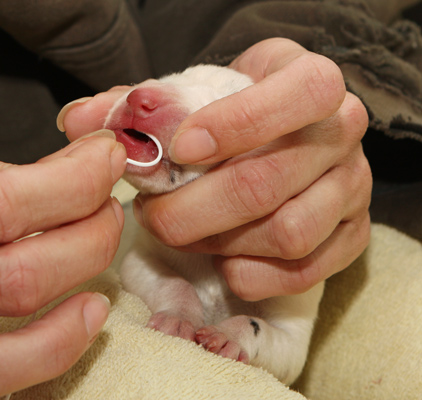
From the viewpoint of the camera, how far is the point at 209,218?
3.38 ft

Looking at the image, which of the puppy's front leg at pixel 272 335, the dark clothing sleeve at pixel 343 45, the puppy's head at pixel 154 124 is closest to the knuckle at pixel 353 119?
the dark clothing sleeve at pixel 343 45

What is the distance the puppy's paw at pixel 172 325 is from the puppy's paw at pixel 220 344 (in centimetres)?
2

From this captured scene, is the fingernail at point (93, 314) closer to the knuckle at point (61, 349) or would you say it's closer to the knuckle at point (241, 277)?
the knuckle at point (61, 349)

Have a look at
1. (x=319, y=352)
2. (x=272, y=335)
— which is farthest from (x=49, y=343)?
(x=319, y=352)

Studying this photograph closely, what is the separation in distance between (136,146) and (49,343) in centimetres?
47

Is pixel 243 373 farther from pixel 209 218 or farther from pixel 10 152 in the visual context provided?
pixel 10 152

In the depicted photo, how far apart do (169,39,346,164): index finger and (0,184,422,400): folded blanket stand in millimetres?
382

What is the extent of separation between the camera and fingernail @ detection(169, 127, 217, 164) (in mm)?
893

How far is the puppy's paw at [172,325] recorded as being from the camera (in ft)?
3.50

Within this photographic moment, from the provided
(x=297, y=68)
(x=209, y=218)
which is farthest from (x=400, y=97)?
(x=209, y=218)

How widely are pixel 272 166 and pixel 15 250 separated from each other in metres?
0.57

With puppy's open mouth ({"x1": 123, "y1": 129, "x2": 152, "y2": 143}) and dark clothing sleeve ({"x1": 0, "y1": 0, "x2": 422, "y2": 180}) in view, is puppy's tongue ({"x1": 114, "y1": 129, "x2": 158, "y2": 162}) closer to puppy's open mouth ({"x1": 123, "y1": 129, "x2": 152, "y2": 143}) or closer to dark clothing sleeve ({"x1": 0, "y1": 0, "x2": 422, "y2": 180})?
puppy's open mouth ({"x1": 123, "y1": 129, "x2": 152, "y2": 143})

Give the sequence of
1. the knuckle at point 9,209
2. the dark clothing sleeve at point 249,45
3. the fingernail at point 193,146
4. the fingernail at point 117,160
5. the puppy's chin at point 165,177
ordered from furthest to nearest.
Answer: the dark clothing sleeve at point 249,45 < the puppy's chin at point 165,177 < the fingernail at point 193,146 < the fingernail at point 117,160 < the knuckle at point 9,209

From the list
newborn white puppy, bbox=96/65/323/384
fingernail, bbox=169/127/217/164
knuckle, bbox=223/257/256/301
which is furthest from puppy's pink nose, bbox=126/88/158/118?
knuckle, bbox=223/257/256/301
